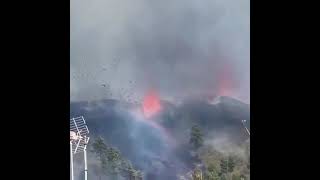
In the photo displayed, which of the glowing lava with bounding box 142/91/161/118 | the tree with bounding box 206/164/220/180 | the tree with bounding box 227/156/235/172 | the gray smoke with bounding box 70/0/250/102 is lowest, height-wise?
the tree with bounding box 206/164/220/180

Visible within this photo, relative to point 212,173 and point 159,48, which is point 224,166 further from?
point 159,48

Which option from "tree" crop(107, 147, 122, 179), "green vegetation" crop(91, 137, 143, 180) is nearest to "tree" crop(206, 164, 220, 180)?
"green vegetation" crop(91, 137, 143, 180)

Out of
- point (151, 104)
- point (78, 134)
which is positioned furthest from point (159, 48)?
point (78, 134)

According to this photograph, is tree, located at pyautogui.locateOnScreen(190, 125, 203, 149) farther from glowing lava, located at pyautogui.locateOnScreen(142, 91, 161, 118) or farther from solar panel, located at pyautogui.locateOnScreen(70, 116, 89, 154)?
solar panel, located at pyautogui.locateOnScreen(70, 116, 89, 154)

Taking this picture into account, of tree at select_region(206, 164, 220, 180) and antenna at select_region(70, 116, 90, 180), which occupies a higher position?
antenna at select_region(70, 116, 90, 180)
